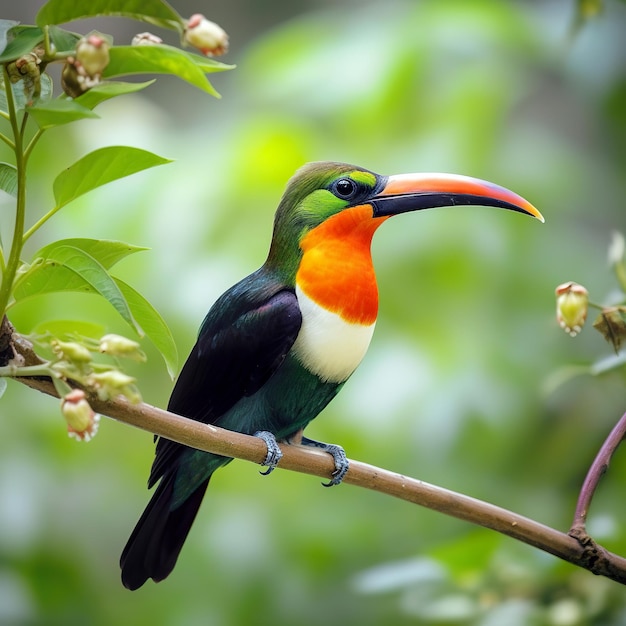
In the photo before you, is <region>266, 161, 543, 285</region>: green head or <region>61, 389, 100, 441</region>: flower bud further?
<region>266, 161, 543, 285</region>: green head

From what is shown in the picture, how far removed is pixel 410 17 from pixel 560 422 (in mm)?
1332

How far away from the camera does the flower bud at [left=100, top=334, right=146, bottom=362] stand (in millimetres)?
946

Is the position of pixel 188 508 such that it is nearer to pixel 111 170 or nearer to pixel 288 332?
pixel 288 332

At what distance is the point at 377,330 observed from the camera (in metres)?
2.62

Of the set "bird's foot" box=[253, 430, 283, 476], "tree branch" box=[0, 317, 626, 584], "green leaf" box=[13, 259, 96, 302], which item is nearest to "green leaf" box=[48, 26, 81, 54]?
"green leaf" box=[13, 259, 96, 302]

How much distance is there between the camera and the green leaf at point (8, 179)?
3.36 feet

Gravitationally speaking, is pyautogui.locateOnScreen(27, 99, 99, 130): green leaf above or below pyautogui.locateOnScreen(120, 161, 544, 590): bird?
above

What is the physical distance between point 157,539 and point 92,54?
0.89 metres

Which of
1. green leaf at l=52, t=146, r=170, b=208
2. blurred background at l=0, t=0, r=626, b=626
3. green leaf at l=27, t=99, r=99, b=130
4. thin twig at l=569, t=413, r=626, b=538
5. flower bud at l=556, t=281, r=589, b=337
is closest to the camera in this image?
green leaf at l=27, t=99, r=99, b=130

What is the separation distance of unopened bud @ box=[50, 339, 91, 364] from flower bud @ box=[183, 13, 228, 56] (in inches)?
12.1

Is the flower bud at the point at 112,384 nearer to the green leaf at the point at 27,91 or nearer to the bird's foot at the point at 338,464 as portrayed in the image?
the green leaf at the point at 27,91

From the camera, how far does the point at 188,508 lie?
1.63m

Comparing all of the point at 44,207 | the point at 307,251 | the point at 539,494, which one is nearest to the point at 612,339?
the point at 307,251

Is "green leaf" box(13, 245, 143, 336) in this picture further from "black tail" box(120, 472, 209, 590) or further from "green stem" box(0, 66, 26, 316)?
"black tail" box(120, 472, 209, 590)
